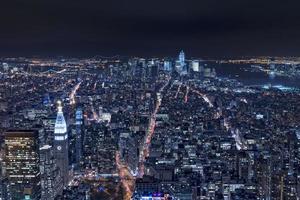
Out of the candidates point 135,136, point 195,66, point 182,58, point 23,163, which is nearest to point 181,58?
point 182,58

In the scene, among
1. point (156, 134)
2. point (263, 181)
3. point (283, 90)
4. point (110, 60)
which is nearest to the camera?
point (263, 181)

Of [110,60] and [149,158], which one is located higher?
[110,60]

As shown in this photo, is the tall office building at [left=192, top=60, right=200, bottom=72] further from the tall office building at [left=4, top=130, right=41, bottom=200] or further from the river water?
the tall office building at [left=4, top=130, right=41, bottom=200]

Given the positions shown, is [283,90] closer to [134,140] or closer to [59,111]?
[134,140]

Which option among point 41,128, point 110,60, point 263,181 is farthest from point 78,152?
point 110,60

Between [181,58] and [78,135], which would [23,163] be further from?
[181,58]

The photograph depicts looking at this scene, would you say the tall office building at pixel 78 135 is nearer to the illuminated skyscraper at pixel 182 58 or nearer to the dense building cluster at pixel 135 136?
the dense building cluster at pixel 135 136
